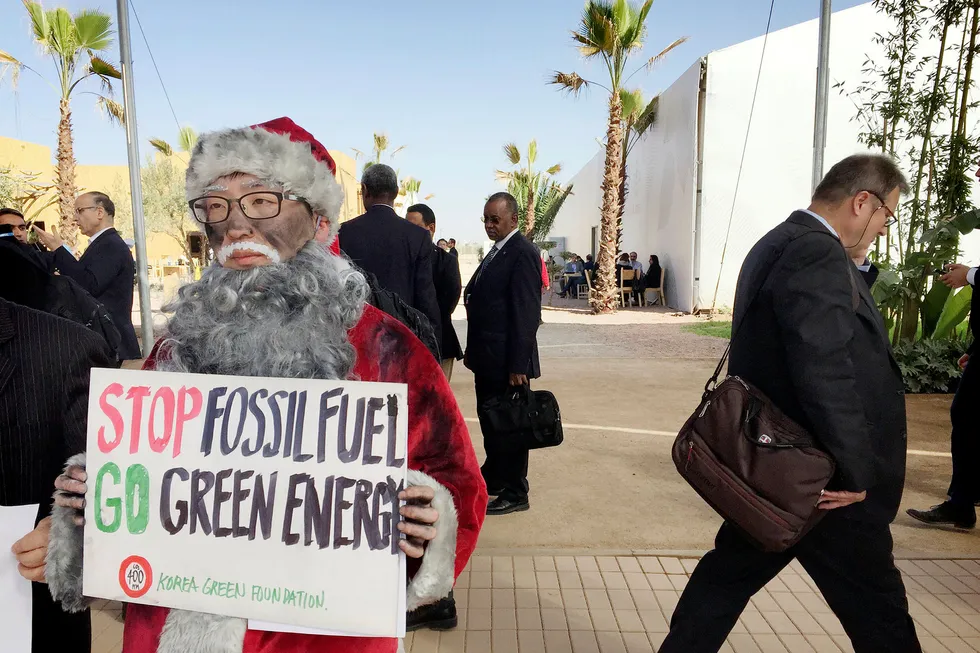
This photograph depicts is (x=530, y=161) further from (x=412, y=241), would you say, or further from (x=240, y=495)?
(x=240, y=495)

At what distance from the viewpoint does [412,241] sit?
14.8 ft

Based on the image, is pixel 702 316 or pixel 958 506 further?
pixel 702 316

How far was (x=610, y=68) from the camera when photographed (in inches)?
692

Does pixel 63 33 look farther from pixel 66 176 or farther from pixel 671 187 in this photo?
pixel 671 187

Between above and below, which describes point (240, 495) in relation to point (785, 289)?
below

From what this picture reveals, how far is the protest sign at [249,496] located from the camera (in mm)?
1270

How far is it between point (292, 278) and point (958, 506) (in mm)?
4333

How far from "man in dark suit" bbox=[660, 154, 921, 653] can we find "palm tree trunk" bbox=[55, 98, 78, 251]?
1774cm

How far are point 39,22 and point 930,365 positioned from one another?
58.4 ft

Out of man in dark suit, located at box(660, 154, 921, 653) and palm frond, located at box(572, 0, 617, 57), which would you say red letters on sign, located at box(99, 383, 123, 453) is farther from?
palm frond, located at box(572, 0, 617, 57)

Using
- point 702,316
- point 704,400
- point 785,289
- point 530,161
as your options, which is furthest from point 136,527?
point 530,161

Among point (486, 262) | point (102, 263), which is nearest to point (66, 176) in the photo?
point (102, 263)

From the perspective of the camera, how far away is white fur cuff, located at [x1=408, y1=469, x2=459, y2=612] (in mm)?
1406

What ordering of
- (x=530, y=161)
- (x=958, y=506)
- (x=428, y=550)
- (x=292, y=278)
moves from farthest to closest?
(x=530, y=161), (x=958, y=506), (x=292, y=278), (x=428, y=550)
